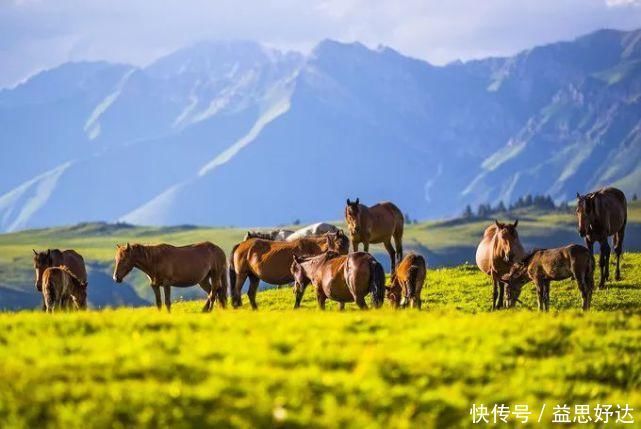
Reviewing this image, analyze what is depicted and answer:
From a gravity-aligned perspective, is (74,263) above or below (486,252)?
below

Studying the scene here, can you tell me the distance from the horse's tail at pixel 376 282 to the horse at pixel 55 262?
11652 millimetres

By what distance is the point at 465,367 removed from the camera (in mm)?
17047

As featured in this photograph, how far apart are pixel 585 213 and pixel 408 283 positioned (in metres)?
10.8

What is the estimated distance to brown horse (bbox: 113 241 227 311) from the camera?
32500 millimetres

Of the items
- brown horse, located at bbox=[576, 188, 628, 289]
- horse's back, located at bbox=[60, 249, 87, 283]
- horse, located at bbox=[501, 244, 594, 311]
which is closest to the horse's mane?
horse's back, located at bbox=[60, 249, 87, 283]

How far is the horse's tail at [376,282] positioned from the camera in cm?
2812

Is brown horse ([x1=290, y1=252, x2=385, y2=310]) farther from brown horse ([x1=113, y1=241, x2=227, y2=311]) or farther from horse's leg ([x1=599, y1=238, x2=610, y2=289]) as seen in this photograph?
horse's leg ([x1=599, y1=238, x2=610, y2=289])

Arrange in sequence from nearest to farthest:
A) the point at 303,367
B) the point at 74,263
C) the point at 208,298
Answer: the point at 303,367, the point at 208,298, the point at 74,263

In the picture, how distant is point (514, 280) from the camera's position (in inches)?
1289

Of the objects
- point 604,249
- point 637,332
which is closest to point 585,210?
point 604,249

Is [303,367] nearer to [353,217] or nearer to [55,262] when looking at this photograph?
[55,262]

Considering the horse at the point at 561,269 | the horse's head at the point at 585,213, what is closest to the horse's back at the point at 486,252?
the horse at the point at 561,269

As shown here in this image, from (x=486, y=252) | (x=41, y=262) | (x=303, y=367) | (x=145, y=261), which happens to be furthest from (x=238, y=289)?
(x=303, y=367)

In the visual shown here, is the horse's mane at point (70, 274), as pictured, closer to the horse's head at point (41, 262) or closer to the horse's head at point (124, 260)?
the horse's head at point (124, 260)
